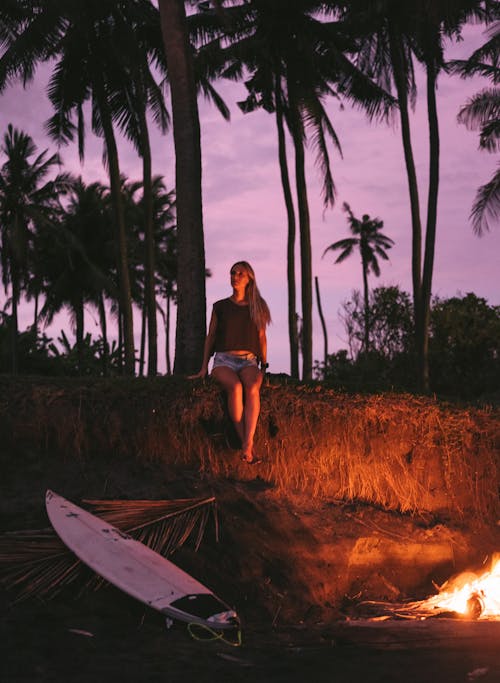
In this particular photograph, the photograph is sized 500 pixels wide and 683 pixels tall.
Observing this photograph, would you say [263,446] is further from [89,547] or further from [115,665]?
[115,665]

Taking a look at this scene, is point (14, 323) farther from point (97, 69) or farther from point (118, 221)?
point (97, 69)

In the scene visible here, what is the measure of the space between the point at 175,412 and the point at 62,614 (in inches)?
112

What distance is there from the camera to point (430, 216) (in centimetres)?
2038

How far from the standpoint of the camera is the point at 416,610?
703 cm

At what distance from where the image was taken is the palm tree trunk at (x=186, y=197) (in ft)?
35.2

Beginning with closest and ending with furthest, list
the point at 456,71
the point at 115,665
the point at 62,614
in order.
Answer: the point at 115,665 < the point at 62,614 < the point at 456,71

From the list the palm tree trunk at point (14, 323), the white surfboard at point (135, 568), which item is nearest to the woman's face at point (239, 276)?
the white surfboard at point (135, 568)

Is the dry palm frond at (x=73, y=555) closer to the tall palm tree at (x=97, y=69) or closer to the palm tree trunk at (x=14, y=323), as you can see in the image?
the tall palm tree at (x=97, y=69)

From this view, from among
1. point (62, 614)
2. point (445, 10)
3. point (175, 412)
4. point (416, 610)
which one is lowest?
point (416, 610)

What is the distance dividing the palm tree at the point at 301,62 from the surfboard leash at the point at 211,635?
1526 centimetres

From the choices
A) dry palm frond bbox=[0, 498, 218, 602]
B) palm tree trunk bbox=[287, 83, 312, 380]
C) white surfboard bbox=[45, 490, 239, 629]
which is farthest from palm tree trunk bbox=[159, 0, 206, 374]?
palm tree trunk bbox=[287, 83, 312, 380]

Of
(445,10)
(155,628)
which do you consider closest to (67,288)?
(445,10)

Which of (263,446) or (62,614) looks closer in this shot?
(62,614)

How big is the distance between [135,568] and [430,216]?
16.3 m
